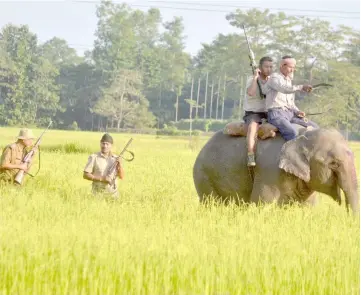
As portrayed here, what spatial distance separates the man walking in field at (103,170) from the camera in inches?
413

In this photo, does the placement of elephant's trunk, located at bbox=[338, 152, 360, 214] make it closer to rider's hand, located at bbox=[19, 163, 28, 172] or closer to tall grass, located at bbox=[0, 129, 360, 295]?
tall grass, located at bbox=[0, 129, 360, 295]

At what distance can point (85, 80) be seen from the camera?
251 ft

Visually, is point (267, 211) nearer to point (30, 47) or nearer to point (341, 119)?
point (341, 119)

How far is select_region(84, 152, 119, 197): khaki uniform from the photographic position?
10539 mm

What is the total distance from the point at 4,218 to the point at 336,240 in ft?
9.74

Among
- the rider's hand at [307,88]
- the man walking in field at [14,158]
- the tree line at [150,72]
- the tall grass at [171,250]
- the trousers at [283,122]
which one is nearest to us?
the tall grass at [171,250]

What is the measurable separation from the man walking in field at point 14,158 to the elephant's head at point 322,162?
329 cm

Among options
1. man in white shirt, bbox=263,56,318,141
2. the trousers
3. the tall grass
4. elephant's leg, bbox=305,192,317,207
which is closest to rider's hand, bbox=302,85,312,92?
man in white shirt, bbox=263,56,318,141

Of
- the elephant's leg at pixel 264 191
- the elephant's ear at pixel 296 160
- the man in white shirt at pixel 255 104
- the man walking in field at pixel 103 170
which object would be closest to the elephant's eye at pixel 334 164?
the elephant's ear at pixel 296 160

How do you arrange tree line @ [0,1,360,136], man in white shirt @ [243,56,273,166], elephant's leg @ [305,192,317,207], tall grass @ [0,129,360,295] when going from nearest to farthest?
tall grass @ [0,129,360,295], man in white shirt @ [243,56,273,166], elephant's leg @ [305,192,317,207], tree line @ [0,1,360,136]

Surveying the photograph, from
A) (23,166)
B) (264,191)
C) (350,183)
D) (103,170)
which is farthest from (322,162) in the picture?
(23,166)

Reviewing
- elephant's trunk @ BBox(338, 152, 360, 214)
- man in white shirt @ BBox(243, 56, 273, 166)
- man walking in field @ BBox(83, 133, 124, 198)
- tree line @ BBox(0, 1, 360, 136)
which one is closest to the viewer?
elephant's trunk @ BBox(338, 152, 360, 214)

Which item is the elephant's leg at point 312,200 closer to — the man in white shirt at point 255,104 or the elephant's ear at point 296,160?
the elephant's ear at point 296,160

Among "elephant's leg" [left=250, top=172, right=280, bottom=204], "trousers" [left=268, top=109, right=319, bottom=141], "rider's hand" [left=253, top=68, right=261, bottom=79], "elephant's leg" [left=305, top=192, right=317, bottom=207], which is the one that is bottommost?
"elephant's leg" [left=305, top=192, right=317, bottom=207]
